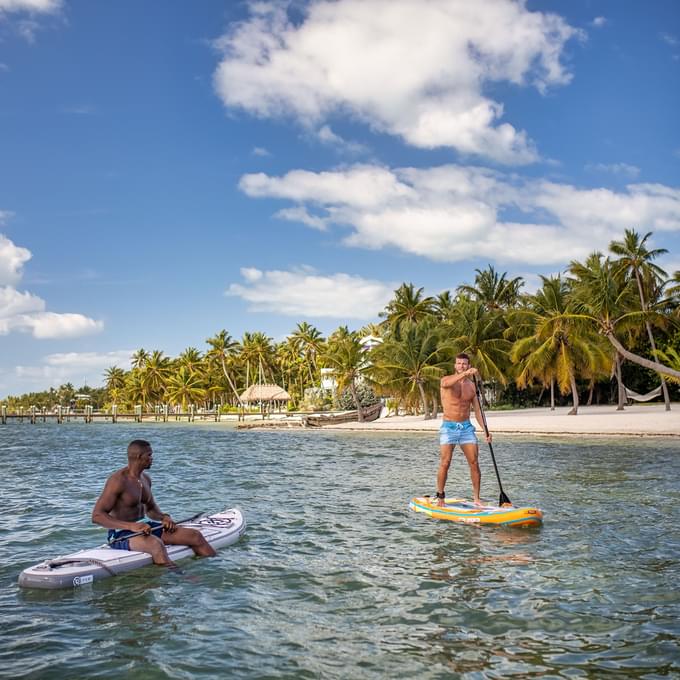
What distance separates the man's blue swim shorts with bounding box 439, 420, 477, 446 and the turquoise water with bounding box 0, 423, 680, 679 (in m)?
1.37

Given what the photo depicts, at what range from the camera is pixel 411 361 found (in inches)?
1850

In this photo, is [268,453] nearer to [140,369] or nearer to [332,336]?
[332,336]

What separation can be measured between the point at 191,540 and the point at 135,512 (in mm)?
924

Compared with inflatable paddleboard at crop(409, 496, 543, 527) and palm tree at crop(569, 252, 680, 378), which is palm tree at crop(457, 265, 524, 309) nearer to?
palm tree at crop(569, 252, 680, 378)

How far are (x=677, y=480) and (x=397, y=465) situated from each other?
876cm

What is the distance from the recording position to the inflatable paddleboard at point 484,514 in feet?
32.6

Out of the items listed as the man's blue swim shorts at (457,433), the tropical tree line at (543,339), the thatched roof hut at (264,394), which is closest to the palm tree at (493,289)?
the tropical tree line at (543,339)

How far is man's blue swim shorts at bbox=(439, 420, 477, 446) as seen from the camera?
10281 mm

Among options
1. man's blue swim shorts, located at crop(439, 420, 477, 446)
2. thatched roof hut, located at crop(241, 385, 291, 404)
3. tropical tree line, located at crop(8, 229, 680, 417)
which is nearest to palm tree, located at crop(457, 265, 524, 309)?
tropical tree line, located at crop(8, 229, 680, 417)

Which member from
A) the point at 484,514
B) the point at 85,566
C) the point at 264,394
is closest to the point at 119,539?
the point at 85,566

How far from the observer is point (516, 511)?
9.91 m

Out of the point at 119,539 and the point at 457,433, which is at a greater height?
the point at 457,433

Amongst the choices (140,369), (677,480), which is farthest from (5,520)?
(140,369)

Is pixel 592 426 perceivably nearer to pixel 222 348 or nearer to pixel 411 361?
pixel 411 361
